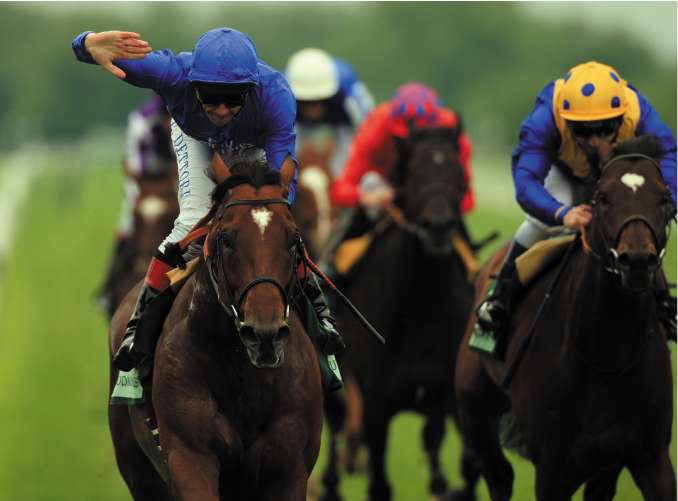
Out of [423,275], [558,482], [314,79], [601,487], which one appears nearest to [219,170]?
[558,482]

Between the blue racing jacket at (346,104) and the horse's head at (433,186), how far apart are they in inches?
106

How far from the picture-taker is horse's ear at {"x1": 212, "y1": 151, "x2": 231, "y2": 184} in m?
5.69

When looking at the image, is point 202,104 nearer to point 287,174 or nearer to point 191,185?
point 191,185

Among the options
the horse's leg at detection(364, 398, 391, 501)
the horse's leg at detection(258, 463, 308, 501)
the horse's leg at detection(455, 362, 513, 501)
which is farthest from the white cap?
the horse's leg at detection(258, 463, 308, 501)

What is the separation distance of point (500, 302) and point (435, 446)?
2425mm

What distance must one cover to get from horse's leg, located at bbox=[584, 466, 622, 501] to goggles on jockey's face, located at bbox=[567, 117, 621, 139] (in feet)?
5.09

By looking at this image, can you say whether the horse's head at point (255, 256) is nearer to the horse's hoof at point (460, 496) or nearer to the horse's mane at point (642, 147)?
the horse's mane at point (642, 147)

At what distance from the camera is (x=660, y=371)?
22.5 ft

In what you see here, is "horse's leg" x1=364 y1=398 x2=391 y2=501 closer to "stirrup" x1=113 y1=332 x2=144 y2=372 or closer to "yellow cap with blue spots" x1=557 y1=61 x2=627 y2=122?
"yellow cap with blue spots" x1=557 y1=61 x2=627 y2=122

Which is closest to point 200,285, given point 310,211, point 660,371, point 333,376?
point 333,376

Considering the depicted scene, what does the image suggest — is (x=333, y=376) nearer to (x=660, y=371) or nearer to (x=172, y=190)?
(x=660, y=371)

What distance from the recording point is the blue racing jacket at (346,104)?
1272cm

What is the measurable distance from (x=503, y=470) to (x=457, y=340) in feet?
4.97

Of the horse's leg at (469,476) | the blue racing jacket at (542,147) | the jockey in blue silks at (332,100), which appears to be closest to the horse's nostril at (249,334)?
the blue racing jacket at (542,147)
